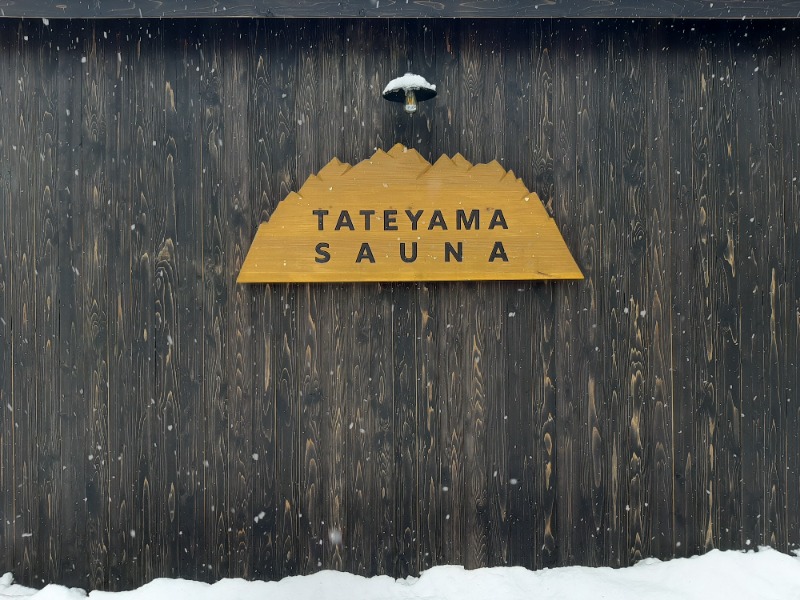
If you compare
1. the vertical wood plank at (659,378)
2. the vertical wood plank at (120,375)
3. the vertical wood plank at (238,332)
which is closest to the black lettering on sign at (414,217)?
the vertical wood plank at (238,332)

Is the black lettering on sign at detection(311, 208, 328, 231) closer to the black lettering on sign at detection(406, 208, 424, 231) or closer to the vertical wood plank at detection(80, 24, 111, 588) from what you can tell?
the black lettering on sign at detection(406, 208, 424, 231)

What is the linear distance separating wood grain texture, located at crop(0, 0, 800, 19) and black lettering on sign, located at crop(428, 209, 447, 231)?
1097 millimetres

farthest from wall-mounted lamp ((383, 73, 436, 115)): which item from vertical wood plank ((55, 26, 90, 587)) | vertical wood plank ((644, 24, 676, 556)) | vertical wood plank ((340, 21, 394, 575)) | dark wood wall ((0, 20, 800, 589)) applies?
vertical wood plank ((55, 26, 90, 587))

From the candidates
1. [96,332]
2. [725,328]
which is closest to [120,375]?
[96,332]

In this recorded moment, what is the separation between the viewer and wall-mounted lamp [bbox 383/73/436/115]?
2.75 m

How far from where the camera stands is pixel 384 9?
9.22ft

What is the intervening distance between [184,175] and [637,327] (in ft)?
9.22

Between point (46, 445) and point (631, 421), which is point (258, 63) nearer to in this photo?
point (46, 445)

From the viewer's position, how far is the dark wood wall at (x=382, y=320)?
2.94 m

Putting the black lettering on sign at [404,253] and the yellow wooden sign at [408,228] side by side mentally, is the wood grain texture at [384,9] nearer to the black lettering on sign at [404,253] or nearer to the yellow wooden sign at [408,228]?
the yellow wooden sign at [408,228]

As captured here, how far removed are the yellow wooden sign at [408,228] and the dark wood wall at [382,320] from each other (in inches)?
4.6

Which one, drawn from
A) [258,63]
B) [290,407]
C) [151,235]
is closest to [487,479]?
[290,407]

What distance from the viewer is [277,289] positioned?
297cm

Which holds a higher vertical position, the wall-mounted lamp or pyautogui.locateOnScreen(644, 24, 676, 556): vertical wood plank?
the wall-mounted lamp
